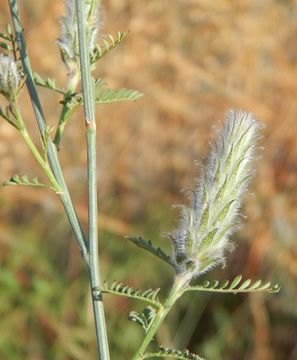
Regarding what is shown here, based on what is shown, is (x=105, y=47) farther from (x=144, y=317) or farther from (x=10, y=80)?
(x=144, y=317)

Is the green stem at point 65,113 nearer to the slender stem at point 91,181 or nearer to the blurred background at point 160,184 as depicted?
the slender stem at point 91,181

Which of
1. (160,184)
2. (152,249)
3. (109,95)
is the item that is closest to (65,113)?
(109,95)

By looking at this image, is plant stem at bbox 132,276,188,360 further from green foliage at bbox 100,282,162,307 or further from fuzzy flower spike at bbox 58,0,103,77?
fuzzy flower spike at bbox 58,0,103,77

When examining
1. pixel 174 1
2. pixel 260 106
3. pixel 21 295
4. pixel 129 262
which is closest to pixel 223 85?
pixel 260 106

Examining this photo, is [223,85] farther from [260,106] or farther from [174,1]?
[174,1]

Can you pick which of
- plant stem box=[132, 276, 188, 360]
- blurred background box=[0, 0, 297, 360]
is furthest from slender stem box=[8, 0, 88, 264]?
blurred background box=[0, 0, 297, 360]

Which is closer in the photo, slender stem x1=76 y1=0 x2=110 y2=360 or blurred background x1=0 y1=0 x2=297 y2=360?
slender stem x1=76 y1=0 x2=110 y2=360
